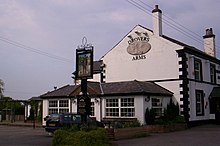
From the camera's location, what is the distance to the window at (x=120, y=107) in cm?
2617

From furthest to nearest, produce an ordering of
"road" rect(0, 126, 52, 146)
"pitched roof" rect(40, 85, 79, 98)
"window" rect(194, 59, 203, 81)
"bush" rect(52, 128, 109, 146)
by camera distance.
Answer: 1. "window" rect(194, 59, 203, 81)
2. "pitched roof" rect(40, 85, 79, 98)
3. "road" rect(0, 126, 52, 146)
4. "bush" rect(52, 128, 109, 146)

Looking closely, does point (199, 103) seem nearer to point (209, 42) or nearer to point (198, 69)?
point (198, 69)

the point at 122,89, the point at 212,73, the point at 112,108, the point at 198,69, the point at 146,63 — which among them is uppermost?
the point at 146,63

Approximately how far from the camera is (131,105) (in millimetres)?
26141

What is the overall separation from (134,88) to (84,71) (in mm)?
9494

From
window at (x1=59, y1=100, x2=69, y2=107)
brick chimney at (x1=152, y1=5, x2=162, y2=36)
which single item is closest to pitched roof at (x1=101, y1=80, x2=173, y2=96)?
window at (x1=59, y1=100, x2=69, y2=107)

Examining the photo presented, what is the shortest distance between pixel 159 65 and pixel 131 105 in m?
5.94

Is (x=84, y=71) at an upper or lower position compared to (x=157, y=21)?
lower

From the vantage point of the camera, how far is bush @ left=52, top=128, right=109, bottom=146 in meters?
15.1

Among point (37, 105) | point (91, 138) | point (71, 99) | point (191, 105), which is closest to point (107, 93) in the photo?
point (71, 99)

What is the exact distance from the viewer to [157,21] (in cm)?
3014

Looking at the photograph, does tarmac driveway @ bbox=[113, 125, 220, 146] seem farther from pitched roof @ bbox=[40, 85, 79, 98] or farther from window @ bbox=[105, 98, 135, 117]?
pitched roof @ bbox=[40, 85, 79, 98]

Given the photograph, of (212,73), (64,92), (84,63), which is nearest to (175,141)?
(84,63)

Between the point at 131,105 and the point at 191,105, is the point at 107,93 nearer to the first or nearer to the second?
the point at 131,105
